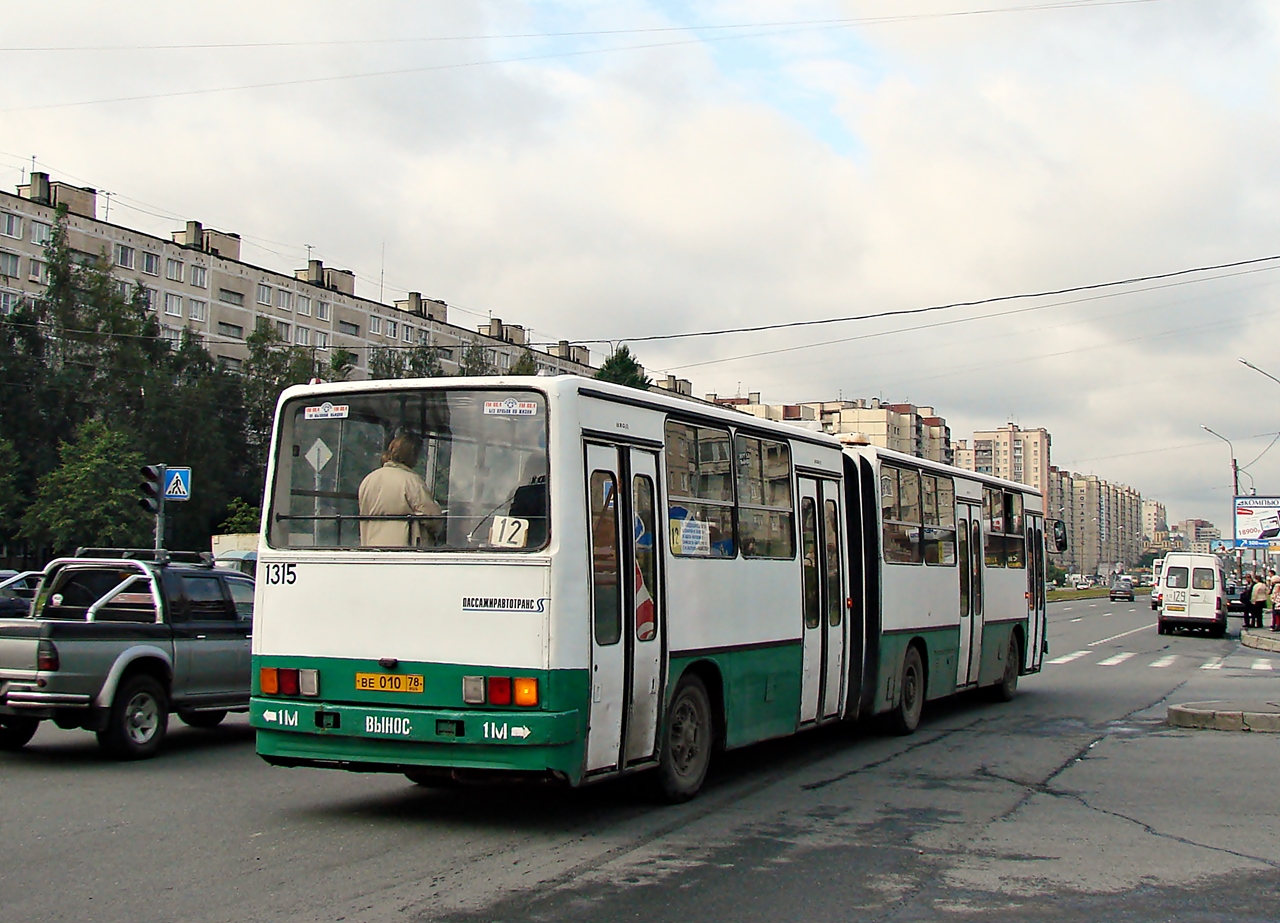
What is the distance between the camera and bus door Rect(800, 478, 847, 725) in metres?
11.4

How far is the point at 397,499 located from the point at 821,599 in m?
4.62

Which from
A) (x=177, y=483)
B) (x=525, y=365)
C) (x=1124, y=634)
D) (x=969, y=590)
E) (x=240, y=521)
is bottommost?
(x=1124, y=634)

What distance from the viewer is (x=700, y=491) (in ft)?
31.8

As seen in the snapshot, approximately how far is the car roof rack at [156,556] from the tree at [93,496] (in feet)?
138

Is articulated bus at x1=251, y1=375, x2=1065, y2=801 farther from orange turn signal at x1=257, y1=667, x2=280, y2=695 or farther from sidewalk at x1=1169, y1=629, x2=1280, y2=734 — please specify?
sidewalk at x1=1169, y1=629, x2=1280, y2=734

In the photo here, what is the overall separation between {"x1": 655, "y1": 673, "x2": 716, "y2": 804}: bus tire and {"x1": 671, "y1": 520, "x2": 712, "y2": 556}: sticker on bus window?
0.91 m

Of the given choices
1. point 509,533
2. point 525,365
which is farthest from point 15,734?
point 525,365

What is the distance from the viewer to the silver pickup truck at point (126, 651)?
35.0ft

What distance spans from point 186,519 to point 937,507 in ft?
197

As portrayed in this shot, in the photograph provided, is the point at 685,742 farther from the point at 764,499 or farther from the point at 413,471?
the point at 413,471

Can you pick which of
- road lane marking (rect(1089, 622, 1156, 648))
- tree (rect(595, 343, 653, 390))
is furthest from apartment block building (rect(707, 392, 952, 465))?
road lane marking (rect(1089, 622, 1156, 648))

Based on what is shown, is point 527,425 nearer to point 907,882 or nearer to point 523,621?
point 523,621

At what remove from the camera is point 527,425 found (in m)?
8.30

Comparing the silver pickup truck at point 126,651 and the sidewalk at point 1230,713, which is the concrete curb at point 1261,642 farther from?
Result: the silver pickup truck at point 126,651
